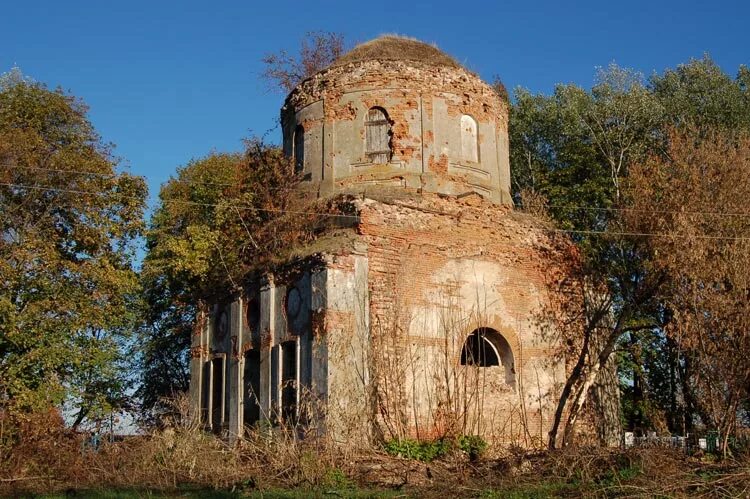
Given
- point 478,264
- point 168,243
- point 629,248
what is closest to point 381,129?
point 478,264

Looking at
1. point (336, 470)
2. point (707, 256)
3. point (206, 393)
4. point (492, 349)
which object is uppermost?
point (707, 256)

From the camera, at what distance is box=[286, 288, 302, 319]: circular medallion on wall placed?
15.1 metres

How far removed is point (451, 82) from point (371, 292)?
6295 millimetres

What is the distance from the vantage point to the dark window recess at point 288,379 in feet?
47.9

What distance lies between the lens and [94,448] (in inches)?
548

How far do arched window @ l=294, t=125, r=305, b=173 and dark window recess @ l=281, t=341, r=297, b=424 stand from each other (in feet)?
17.1

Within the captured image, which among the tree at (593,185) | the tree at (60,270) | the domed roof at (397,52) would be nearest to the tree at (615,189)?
the tree at (593,185)

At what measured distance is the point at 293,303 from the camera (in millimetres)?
15289

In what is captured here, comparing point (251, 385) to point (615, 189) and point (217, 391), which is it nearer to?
point (217, 391)

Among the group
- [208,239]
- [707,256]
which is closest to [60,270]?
[208,239]

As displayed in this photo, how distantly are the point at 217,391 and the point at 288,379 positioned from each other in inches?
145

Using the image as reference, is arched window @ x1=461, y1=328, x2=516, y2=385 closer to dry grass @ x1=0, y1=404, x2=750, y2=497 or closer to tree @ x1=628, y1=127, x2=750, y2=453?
tree @ x1=628, y1=127, x2=750, y2=453

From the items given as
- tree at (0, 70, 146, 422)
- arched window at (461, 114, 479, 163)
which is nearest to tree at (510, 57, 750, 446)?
arched window at (461, 114, 479, 163)

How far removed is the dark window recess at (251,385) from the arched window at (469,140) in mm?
Result: 6474
